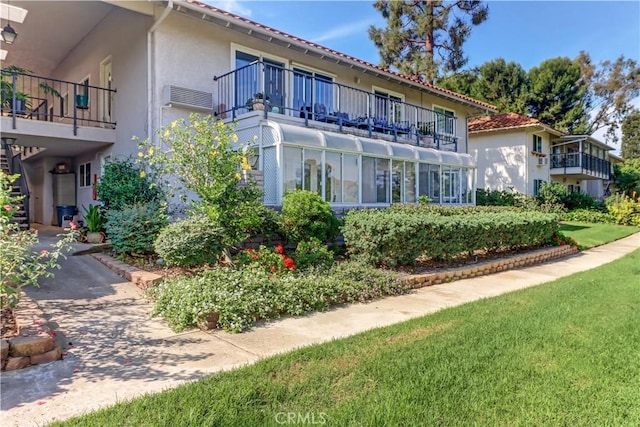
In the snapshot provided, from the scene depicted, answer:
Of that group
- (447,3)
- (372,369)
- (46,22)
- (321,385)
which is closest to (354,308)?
(372,369)

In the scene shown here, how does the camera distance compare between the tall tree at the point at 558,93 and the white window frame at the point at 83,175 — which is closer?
the white window frame at the point at 83,175

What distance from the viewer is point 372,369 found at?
359 cm

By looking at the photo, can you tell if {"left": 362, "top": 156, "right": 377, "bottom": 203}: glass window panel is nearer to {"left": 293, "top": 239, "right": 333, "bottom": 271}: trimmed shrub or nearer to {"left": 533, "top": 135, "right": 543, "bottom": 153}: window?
{"left": 293, "top": 239, "right": 333, "bottom": 271}: trimmed shrub

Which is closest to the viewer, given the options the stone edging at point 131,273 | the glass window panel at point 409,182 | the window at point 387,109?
the stone edging at point 131,273

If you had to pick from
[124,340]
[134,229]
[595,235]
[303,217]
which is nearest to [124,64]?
[134,229]

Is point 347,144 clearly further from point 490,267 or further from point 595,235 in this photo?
point 595,235

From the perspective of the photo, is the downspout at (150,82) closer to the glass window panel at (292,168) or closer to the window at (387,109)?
the glass window panel at (292,168)

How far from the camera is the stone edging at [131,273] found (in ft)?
20.7

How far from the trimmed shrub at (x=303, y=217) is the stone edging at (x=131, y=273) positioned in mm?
2803

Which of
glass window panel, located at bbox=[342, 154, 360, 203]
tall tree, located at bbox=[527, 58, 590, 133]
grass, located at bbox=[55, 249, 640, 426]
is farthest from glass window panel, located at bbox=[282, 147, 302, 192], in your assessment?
tall tree, located at bbox=[527, 58, 590, 133]

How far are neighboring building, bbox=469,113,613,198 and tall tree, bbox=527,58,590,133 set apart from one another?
205 inches

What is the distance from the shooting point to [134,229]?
310 inches

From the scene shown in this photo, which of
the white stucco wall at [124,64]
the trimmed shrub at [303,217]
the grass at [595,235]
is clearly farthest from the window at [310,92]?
the grass at [595,235]

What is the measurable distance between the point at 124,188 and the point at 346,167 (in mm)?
A: 5760
